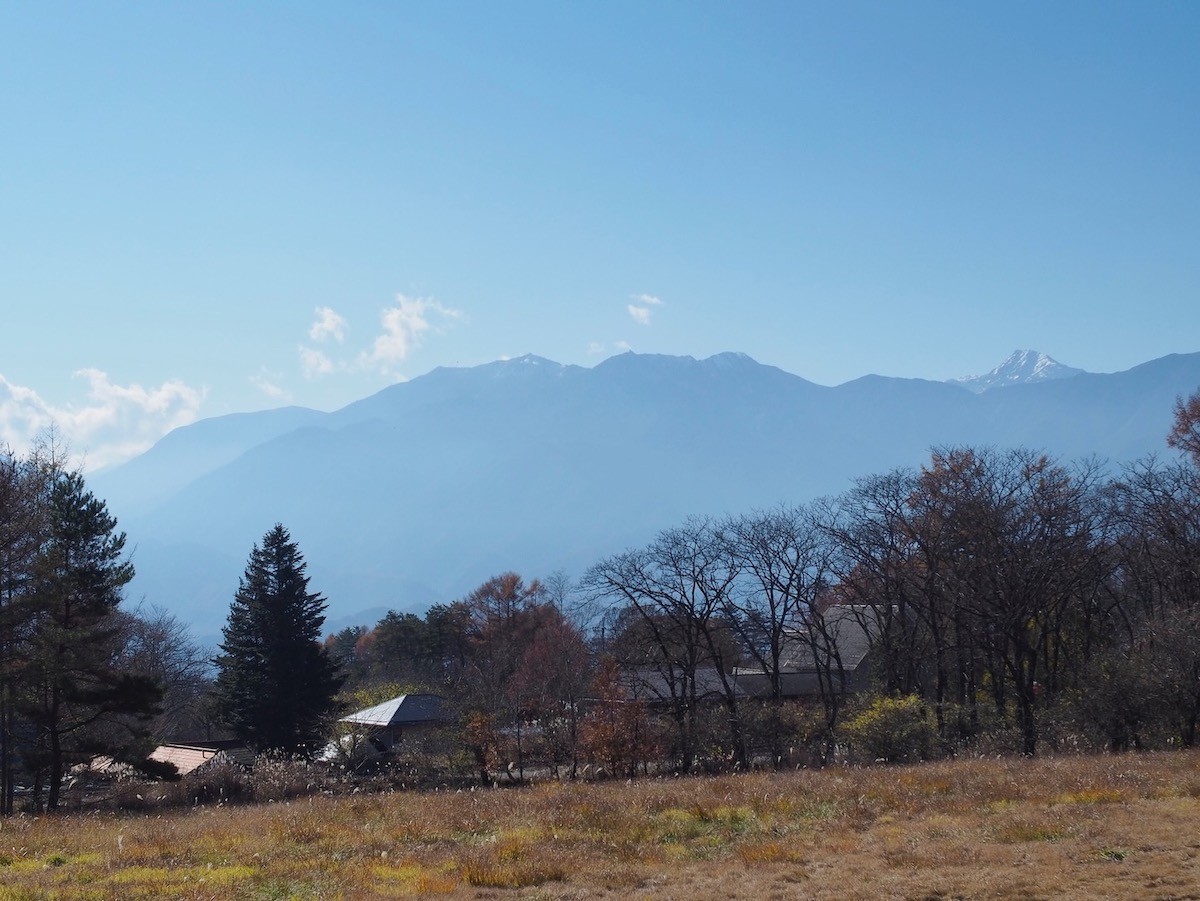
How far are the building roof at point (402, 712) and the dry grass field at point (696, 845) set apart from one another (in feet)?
93.5

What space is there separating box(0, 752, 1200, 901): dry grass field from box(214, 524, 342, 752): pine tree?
23736mm

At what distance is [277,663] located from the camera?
41031 mm

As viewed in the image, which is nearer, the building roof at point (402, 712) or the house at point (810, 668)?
the building roof at point (402, 712)

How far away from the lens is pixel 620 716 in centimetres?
3136

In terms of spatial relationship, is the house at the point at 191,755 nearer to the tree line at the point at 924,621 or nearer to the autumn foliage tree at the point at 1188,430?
the tree line at the point at 924,621

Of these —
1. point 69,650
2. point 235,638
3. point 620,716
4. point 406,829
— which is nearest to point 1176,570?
point 620,716

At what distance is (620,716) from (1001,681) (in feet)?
41.8

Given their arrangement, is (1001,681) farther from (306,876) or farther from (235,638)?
(235,638)

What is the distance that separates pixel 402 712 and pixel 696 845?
37.3 m

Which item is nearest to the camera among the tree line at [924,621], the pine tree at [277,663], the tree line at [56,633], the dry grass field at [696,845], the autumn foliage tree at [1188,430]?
the dry grass field at [696,845]

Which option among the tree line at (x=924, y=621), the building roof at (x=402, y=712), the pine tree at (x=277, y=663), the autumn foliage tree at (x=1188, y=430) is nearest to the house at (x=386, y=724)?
the building roof at (x=402, y=712)

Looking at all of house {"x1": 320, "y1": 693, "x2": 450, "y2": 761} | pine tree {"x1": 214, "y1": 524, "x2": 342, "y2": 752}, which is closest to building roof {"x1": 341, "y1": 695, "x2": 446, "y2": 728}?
house {"x1": 320, "y1": 693, "x2": 450, "y2": 761}

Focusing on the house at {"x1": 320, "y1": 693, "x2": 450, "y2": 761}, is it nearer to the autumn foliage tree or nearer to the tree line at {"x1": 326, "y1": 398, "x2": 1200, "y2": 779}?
the tree line at {"x1": 326, "y1": 398, "x2": 1200, "y2": 779}

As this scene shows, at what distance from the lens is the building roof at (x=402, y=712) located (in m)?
45.5
